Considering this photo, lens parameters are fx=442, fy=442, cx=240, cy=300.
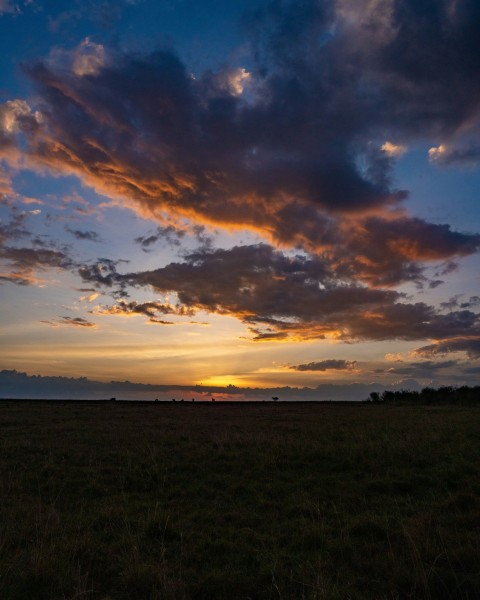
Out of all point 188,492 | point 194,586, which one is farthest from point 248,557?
point 188,492

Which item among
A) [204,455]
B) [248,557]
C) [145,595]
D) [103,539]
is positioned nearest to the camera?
[145,595]

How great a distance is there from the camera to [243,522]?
11.0 metres

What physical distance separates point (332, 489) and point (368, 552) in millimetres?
5199

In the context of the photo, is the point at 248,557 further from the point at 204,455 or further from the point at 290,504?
the point at 204,455

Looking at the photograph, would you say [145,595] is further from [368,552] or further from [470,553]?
[470,553]

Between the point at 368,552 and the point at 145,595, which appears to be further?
the point at 368,552

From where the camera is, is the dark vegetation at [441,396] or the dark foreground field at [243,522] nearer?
the dark foreground field at [243,522]

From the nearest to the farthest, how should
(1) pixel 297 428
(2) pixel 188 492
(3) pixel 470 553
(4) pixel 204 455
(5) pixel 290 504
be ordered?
1. (3) pixel 470 553
2. (5) pixel 290 504
3. (2) pixel 188 492
4. (4) pixel 204 455
5. (1) pixel 297 428

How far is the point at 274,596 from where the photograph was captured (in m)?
7.15

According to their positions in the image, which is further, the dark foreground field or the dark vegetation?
the dark vegetation

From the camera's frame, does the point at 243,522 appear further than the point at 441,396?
No

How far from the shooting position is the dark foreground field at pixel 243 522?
7.33m

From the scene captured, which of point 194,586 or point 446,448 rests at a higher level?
point 446,448

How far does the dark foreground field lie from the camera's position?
7.33m
